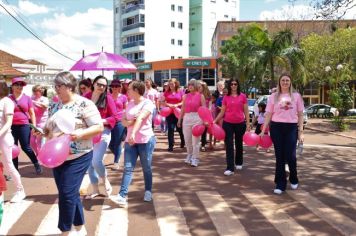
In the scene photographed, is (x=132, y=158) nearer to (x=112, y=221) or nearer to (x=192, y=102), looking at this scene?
(x=112, y=221)

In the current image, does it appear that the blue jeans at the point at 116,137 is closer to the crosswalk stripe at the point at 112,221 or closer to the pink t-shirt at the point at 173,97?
the crosswalk stripe at the point at 112,221

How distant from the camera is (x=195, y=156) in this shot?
9203mm

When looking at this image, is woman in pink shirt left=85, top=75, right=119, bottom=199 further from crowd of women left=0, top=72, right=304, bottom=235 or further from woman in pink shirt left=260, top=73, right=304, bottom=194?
woman in pink shirt left=260, top=73, right=304, bottom=194

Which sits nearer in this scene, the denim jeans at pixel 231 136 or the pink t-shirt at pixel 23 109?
the pink t-shirt at pixel 23 109

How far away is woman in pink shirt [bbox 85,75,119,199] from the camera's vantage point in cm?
613

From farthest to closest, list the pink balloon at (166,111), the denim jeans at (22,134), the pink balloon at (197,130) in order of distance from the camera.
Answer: the pink balloon at (166,111), the pink balloon at (197,130), the denim jeans at (22,134)

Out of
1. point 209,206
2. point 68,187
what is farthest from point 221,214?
point 68,187

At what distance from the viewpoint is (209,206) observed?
19.8 feet

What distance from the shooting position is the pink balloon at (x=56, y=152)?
396 cm

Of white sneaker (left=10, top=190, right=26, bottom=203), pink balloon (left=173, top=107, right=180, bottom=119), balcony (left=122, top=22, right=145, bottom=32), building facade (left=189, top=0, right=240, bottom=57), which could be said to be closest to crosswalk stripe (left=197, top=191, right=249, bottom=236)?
white sneaker (left=10, top=190, right=26, bottom=203)

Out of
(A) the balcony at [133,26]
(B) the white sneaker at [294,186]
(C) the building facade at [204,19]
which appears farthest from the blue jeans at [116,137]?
(C) the building facade at [204,19]

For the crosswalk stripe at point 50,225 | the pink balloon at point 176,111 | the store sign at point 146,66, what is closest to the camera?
the crosswalk stripe at point 50,225

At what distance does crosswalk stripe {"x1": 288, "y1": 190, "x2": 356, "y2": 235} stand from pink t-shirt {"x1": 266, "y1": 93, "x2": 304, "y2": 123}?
1.19m

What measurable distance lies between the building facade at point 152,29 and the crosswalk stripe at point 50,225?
64.7 m
